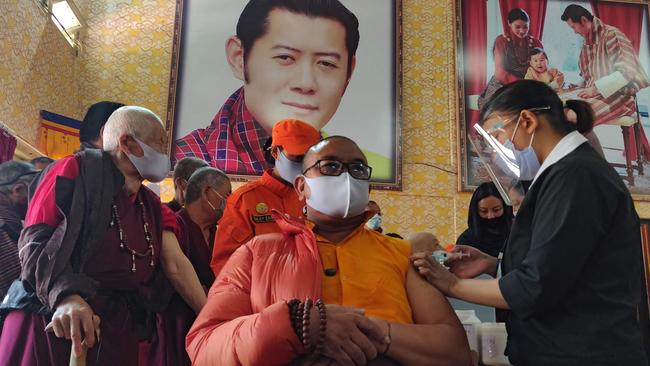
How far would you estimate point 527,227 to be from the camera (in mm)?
1478

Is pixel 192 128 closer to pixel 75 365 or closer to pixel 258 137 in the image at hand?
pixel 258 137

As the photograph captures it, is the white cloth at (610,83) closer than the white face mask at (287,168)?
No

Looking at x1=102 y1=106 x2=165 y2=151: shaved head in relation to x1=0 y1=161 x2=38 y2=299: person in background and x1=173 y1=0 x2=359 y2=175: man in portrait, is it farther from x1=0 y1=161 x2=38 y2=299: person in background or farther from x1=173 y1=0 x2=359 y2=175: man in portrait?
x1=173 y1=0 x2=359 y2=175: man in portrait

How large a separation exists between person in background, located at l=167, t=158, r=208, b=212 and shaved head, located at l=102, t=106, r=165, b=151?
90cm

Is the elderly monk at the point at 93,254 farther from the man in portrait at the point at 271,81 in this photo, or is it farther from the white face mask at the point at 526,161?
the man in portrait at the point at 271,81

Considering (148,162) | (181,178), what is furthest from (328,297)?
(181,178)

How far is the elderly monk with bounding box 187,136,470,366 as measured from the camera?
3.93ft

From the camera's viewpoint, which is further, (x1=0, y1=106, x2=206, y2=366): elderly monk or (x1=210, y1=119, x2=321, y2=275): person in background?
(x1=210, y1=119, x2=321, y2=275): person in background

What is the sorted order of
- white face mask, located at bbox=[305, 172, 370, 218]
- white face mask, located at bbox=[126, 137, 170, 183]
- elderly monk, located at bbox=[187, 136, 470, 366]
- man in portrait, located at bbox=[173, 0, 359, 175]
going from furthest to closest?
man in portrait, located at bbox=[173, 0, 359, 175], white face mask, located at bbox=[126, 137, 170, 183], white face mask, located at bbox=[305, 172, 370, 218], elderly monk, located at bbox=[187, 136, 470, 366]

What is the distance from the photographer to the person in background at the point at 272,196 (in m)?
2.25

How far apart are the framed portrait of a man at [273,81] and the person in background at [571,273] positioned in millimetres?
3481

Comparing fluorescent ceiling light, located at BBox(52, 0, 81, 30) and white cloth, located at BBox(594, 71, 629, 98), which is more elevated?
fluorescent ceiling light, located at BBox(52, 0, 81, 30)

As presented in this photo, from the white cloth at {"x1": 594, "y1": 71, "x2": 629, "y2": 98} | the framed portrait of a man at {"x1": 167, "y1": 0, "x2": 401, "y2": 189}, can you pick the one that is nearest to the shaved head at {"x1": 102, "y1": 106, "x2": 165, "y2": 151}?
the framed portrait of a man at {"x1": 167, "y1": 0, "x2": 401, "y2": 189}

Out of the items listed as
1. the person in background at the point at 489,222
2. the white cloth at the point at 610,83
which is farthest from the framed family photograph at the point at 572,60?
the person in background at the point at 489,222
